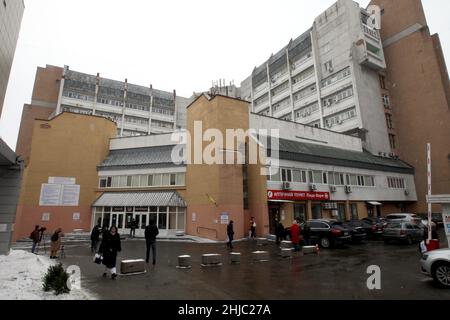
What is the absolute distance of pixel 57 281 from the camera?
22.9ft

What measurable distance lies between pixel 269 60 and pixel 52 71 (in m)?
47.3

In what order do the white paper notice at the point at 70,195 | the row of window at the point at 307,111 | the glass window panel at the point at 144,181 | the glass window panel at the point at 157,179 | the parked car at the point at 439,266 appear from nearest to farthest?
the parked car at the point at 439,266, the white paper notice at the point at 70,195, the glass window panel at the point at 157,179, the glass window panel at the point at 144,181, the row of window at the point at 307,111

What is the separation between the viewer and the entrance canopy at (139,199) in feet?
92.7

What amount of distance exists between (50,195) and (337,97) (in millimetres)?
44738

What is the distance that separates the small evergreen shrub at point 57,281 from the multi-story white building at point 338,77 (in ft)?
140

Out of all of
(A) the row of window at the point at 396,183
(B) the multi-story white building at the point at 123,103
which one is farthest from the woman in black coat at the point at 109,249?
(B) the multi-story white building at the point at 123,103

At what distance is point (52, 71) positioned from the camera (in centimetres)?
5559

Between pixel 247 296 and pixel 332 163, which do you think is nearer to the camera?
pixel 247 296

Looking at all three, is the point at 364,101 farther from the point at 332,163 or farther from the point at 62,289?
the point at 62,289

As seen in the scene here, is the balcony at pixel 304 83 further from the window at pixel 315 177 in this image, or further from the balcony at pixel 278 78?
the window at pixel 315 177

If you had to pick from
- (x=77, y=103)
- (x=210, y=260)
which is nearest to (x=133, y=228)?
(x=210, y=260)

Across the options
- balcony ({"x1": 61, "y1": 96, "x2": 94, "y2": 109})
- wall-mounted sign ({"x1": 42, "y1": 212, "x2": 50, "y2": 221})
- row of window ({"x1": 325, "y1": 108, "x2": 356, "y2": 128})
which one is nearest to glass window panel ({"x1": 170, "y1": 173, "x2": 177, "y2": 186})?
wall-mounted sign ({"x1": 42, "y1": 212, "x2": 50, "y2": 221})
